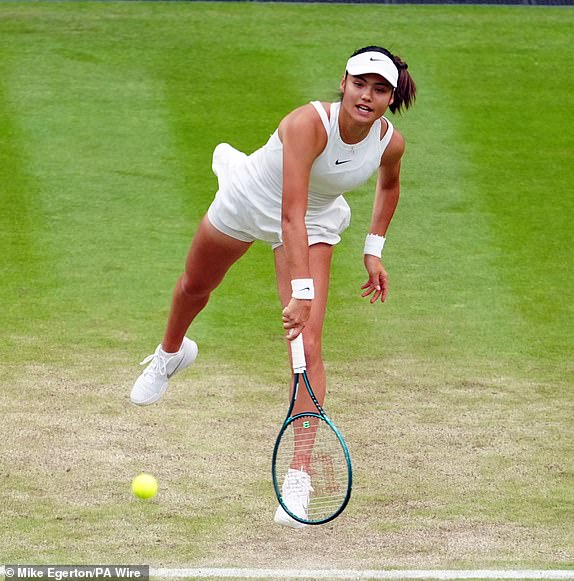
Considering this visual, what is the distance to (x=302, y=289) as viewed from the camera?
21.4 feet

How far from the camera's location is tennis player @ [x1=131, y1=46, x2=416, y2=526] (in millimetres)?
6559

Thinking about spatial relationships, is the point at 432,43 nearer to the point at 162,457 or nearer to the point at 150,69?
the point at 150,69

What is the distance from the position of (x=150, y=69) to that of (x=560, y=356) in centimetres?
660

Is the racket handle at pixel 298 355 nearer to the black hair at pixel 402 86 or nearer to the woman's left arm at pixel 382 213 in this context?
the woman's left arm at pixel 382 213

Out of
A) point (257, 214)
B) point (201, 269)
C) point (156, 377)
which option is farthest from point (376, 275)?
point (156, 377)

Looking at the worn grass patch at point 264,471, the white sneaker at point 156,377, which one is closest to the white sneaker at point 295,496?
the worn grass patch at point 264,471

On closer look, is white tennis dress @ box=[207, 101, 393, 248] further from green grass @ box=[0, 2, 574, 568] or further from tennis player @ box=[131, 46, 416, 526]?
green grass @ box=[0, 2, 574, 568]

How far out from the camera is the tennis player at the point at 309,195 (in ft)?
21.5

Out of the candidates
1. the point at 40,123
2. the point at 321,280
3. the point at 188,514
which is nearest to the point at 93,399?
the point at 188,514

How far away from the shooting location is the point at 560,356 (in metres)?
9.97

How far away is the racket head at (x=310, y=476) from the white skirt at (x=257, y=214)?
96 centimetres

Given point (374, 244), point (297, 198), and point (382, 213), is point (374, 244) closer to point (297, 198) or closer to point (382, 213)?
point (382, 213)

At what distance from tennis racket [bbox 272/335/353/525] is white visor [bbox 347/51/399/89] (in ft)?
4.26

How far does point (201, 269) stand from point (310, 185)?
885 mm
